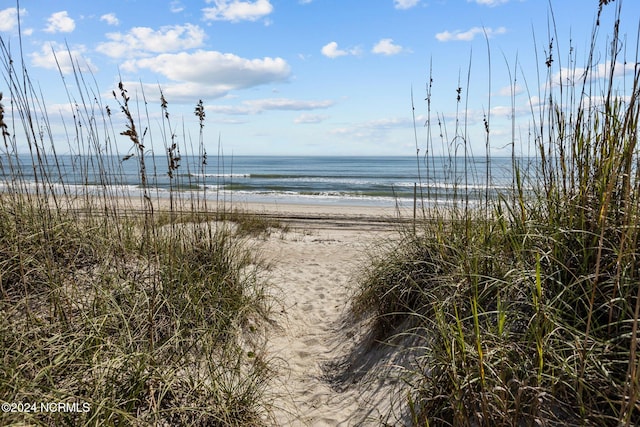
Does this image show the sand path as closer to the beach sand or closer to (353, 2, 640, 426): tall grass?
the beach sand

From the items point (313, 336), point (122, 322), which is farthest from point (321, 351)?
point (122, 322)

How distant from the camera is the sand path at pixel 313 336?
2.91 m

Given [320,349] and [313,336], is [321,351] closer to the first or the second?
[320,349]

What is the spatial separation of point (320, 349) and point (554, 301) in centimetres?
242

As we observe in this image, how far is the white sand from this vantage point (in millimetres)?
2906

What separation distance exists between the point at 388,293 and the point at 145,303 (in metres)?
1.98

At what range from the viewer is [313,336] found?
4.36 metres

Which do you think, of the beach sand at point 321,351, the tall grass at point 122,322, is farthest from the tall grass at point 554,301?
the tall grass at point 122,322

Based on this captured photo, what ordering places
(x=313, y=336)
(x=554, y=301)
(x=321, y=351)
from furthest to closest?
(x=313, y=336)
(x=321, y=351)
(x=554, y=301)

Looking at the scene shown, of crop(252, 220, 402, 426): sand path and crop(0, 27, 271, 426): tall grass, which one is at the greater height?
crop(0, 27, 271, 426): tall grass

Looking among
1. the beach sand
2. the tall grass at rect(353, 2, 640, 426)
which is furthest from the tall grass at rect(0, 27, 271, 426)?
the tall grass at rect(353, 2, 640, 426)

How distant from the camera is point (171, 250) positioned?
380cm

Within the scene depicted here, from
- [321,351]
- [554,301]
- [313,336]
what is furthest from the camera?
[313,336]

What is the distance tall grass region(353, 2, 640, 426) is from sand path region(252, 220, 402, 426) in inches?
24.6
